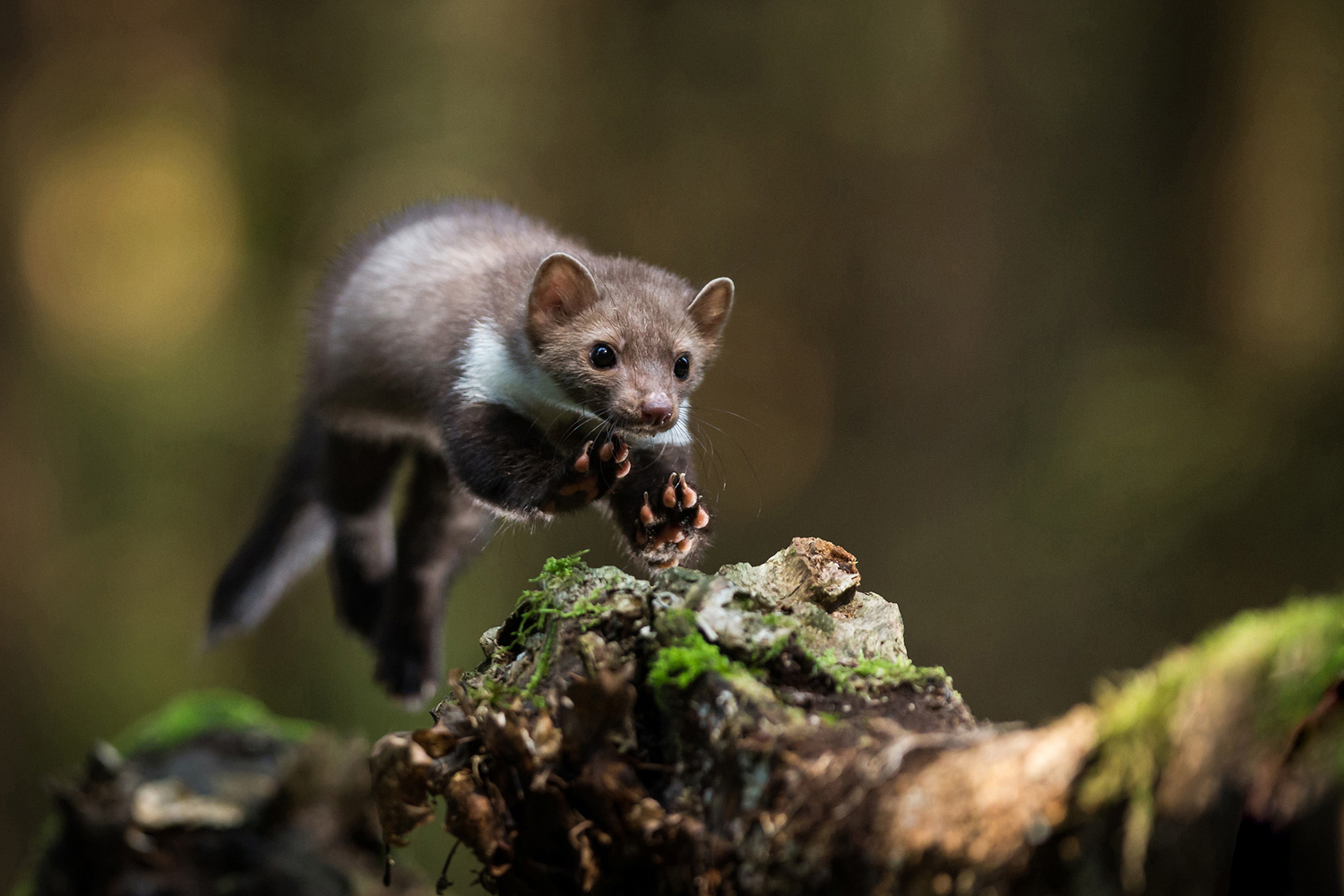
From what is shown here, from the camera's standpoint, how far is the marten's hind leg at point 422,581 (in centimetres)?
430

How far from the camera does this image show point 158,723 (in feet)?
15.0

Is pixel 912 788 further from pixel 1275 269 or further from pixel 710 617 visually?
pixel 1275 269

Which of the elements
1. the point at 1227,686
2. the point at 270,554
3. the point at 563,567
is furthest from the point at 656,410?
the point at 270,554

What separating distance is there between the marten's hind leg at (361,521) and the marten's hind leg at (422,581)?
143mm

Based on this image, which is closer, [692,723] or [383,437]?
[692,723]

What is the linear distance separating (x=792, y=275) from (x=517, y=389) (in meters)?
3.62

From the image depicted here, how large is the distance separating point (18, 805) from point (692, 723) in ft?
22.6

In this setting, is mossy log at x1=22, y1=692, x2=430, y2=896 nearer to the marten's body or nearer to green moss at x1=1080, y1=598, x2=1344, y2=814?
the marten's body

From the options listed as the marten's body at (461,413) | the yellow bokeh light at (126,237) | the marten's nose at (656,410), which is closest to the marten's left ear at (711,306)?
the marten's body at (461,413)

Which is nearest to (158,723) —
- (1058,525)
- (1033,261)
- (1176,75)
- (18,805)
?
(18,805)

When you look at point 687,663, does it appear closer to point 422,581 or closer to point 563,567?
point 563,567

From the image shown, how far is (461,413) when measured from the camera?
3.20 meters

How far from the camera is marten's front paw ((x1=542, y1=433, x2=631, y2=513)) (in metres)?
2.79

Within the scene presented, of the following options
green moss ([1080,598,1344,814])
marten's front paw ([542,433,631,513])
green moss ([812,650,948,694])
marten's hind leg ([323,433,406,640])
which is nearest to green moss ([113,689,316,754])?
marten's hind leg ([323,433,406,640])
